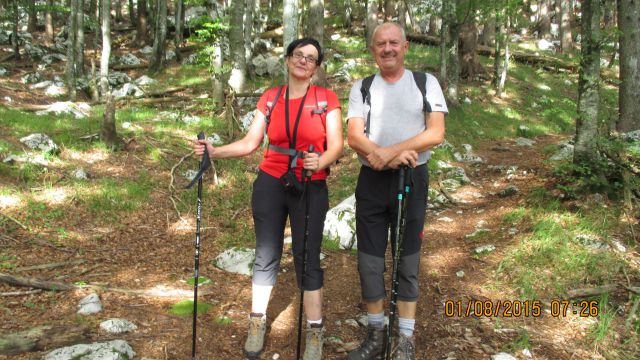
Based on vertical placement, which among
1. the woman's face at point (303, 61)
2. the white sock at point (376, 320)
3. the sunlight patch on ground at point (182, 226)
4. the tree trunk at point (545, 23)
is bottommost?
the sunlight patch on ground at point (182, 226)

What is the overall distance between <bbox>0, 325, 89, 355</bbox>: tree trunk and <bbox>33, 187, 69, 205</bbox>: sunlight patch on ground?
12.6 feet

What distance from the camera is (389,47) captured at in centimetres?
387

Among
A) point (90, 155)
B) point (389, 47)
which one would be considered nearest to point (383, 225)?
point (389, 47)

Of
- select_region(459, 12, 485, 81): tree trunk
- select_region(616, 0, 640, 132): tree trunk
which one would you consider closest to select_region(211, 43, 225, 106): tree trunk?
select_region(616, 0, 640, 132): tree trunk

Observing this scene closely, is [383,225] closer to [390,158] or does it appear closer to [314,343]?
[390,158]

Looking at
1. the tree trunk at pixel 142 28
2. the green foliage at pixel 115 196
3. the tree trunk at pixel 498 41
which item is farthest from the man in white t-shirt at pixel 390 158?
the tree trunk at pixel 142 28

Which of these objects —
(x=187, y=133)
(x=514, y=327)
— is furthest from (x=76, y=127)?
(x=514, y=327)

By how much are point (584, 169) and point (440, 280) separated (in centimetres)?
325

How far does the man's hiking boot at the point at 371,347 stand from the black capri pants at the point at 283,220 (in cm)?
72

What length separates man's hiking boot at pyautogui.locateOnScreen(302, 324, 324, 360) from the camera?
4.25 meters

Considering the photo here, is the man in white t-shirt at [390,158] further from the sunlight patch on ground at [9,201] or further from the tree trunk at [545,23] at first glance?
the tree trunk at [545,23]

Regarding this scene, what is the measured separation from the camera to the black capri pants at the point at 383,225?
4.10 meters

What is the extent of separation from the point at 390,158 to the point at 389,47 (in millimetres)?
970

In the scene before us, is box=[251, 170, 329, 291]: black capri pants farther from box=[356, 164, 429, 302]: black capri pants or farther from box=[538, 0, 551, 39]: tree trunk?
box=[538, 0, 551, 39]: tree trunk
